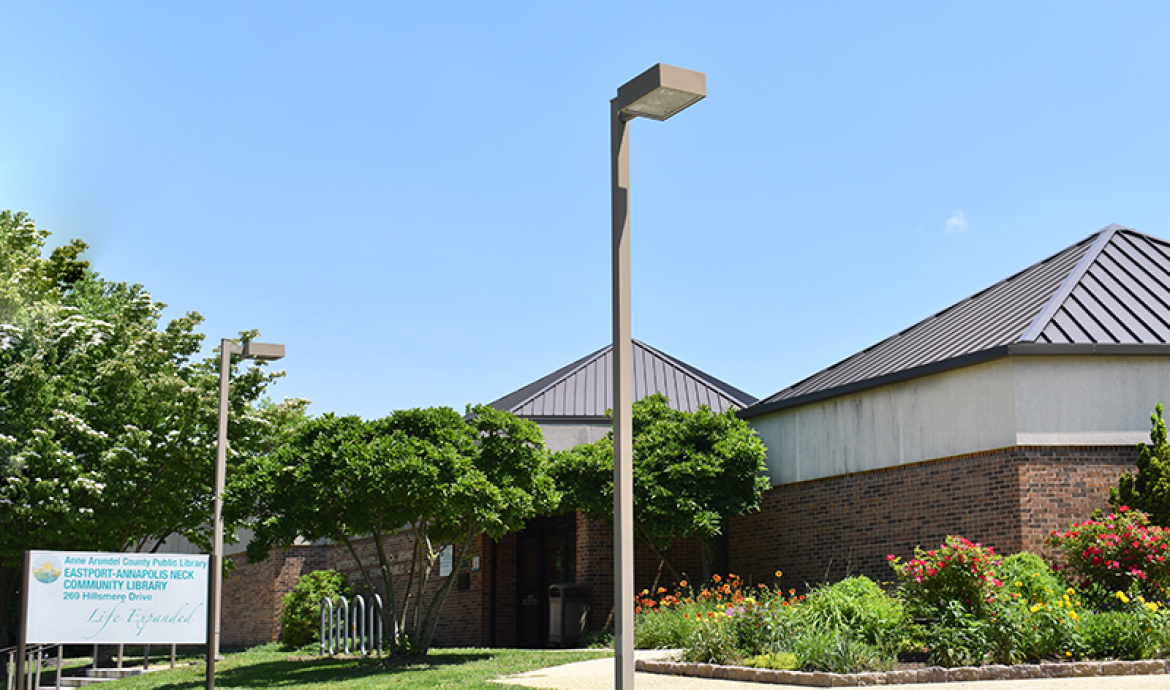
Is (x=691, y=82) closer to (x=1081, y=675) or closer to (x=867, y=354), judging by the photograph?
(x=1081, y=675)

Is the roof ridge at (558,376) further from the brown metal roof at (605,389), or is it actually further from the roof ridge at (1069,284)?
the roof ridge at (1069,284)

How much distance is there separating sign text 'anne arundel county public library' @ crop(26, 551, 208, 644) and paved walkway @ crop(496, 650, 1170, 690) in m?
4.24

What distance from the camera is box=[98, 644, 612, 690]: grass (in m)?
15.6

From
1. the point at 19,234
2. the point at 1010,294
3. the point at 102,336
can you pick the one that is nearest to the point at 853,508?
the point at 1010,294

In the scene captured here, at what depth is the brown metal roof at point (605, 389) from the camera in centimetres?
2784

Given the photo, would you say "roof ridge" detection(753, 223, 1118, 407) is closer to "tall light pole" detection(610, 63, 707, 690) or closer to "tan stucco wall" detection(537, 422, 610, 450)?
"tan stucco wall" detection(537, 422, 610, 450)

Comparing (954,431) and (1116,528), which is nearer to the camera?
(1116,528)

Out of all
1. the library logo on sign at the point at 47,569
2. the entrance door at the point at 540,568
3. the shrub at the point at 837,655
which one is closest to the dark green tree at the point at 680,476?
the entrance door at the point at 540,568

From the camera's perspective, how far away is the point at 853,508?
21.7 m

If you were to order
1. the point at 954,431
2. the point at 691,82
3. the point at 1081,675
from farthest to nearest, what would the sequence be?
1. the point at 954,431
2. the point at 1081,675
3. the point at 691,82

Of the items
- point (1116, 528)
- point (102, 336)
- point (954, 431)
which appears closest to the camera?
point (1116, 528)

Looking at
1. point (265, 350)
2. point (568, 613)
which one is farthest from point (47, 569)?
point (568, 613)

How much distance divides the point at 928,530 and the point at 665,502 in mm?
5169

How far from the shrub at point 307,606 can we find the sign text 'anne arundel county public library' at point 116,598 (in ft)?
50.0
